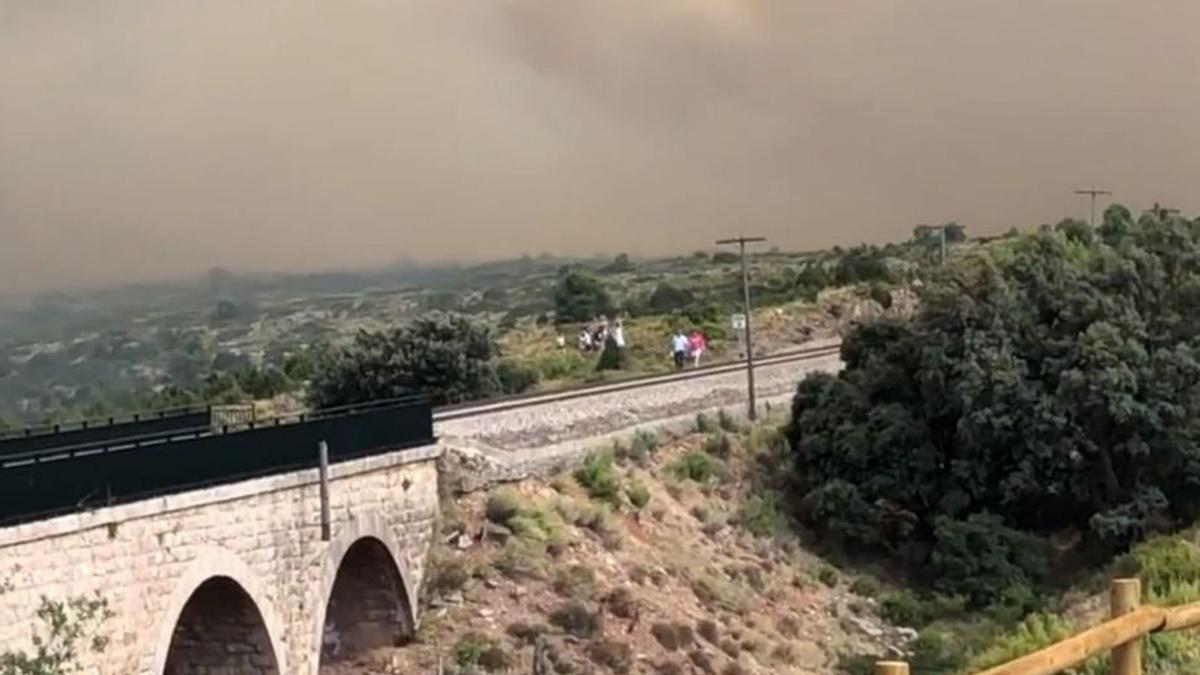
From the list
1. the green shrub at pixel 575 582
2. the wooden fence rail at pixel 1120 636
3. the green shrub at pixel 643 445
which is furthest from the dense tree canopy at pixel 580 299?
the wooden fence rail at pixel 1120 636

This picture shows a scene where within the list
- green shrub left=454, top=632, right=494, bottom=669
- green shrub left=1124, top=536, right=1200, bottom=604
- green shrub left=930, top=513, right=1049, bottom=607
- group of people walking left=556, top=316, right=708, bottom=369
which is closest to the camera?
green shrub left=1124, top=536, right=1200, bottom=604

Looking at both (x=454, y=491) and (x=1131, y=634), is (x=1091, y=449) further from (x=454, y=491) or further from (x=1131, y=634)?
(x=1131, y=634)

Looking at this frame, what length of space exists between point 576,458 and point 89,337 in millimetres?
127221

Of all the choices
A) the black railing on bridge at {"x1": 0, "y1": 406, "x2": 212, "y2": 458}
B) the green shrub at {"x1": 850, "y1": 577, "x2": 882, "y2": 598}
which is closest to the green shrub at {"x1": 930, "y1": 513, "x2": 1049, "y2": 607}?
the green shrub at {"x1": 850, "y1": 577, "x2": 882, "y2": 598}

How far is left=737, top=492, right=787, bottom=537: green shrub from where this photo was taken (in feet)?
103

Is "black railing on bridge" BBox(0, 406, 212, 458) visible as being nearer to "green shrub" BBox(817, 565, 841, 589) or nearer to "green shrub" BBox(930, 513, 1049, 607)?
"green shrub" BBox(817, 565, 841, 589)

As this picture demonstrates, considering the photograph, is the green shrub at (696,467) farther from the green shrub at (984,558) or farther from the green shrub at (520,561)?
the green shrub at (520,561)

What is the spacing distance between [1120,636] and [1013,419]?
80.7 feet

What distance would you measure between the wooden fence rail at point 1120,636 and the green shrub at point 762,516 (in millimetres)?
22729

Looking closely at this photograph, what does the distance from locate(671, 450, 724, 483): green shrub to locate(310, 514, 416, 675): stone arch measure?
888cm

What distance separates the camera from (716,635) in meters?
25.9

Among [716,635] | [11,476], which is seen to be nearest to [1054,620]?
[716,635]

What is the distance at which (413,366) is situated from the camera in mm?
37906

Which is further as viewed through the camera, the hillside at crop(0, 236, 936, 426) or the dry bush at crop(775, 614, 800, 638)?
the hillside at crop(0, 236, 936, 426)
